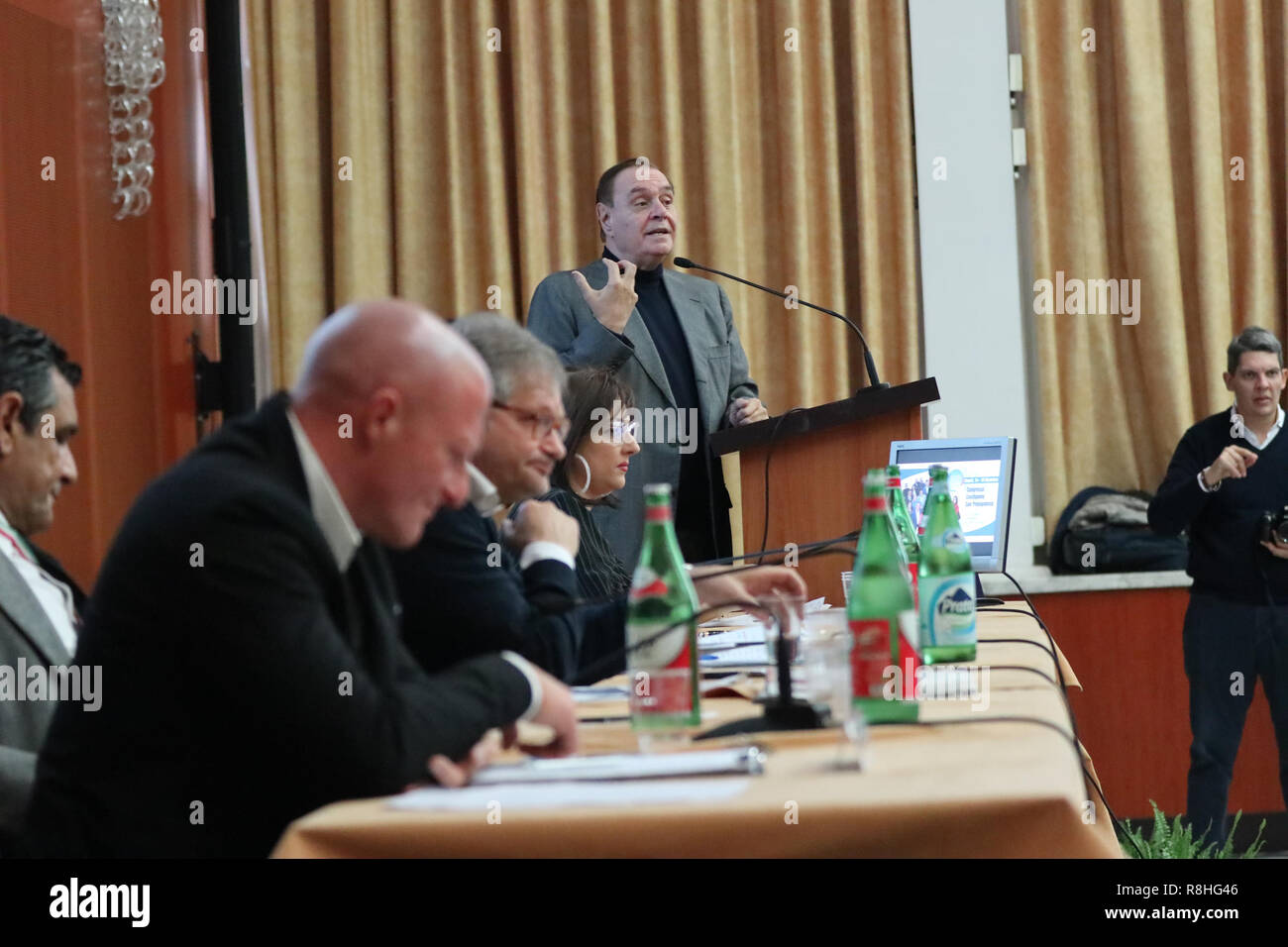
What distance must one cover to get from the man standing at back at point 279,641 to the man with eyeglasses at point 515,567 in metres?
0.48

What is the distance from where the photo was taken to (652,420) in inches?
140

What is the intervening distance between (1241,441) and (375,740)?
3654 mm

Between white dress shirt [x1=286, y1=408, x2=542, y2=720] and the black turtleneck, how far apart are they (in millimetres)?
2083

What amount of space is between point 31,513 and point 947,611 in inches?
52.6

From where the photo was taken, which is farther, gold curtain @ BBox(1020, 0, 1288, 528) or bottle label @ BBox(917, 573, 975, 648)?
gold curtain @ BBox(1020, 0, 1288, 528)

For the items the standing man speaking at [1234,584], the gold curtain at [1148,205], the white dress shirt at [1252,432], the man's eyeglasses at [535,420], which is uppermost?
the gold curtain at [1148,205]

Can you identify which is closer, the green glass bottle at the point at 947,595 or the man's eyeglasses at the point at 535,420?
the green glass bottle at the point at 947,595

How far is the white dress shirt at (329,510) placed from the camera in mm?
1384

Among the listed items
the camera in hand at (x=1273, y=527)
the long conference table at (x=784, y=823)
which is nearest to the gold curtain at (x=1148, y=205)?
the camera in hand at (x=1273, y=527)

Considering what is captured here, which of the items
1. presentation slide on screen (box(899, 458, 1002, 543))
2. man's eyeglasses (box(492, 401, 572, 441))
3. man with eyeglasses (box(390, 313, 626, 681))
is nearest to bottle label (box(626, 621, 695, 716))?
man with eyeglasses (box(390, 313, 626, 681))

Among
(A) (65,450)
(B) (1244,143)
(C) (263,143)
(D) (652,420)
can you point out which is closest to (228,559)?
(A) (65,450)

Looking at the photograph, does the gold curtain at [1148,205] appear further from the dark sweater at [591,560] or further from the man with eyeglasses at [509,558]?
the man with eyeglasses at [509,558]

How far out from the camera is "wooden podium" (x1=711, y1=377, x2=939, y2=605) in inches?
114

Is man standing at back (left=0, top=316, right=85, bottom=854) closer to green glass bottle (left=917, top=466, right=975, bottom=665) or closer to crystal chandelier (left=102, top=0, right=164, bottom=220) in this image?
green glass bottle (left=917, top=466, right=975, bottom=665)
